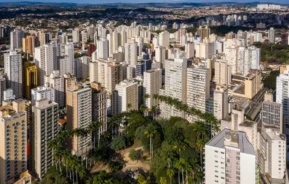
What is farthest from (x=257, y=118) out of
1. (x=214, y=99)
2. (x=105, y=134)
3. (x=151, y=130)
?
(x=105, y=134)

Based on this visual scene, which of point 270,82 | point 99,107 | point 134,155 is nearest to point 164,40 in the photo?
point 270,82

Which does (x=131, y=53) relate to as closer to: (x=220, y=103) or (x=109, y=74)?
(x=109, y=74)

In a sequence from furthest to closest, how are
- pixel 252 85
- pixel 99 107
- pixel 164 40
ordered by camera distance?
1. pixel 164 40
2. pixel 252 85
3. pixel 99 107

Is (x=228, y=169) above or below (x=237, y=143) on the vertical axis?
below

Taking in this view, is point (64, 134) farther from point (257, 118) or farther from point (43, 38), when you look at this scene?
point (43, 38)

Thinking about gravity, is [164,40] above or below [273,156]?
above

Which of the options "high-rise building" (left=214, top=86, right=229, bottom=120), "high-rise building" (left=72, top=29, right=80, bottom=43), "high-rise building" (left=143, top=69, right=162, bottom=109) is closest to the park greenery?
"high-rise building" (left=214, top=86, right=229, bottom=120)
